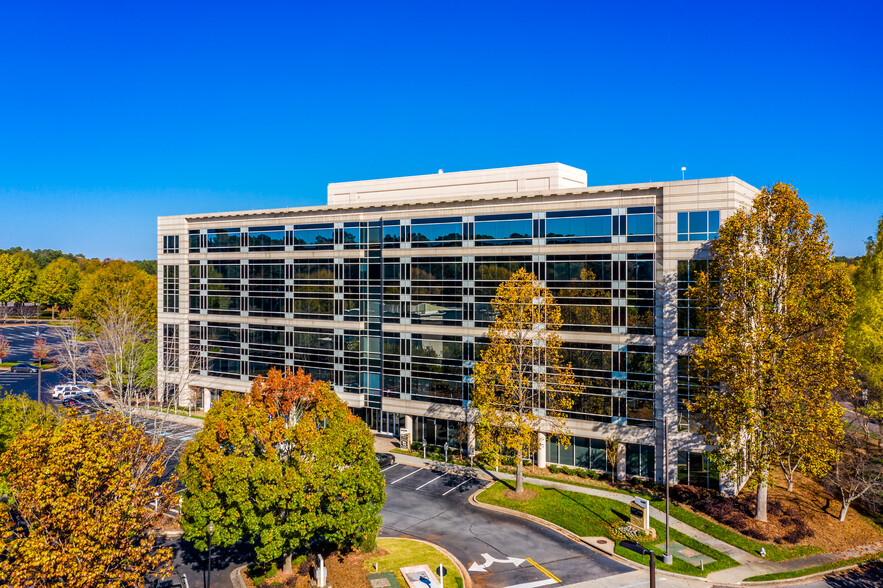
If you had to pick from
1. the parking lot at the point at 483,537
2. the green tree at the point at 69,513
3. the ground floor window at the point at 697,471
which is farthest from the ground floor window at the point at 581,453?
the green tree at the point at 69,513

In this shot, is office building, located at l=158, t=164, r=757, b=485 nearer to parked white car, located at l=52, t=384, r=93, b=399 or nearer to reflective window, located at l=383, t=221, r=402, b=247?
reflective window, located at l=383, t=221, r=402, b=247

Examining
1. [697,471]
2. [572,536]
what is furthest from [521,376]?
[697,471]

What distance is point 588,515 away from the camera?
3778 cm

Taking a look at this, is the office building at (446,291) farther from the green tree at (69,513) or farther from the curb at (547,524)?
the green tree at (69,513)

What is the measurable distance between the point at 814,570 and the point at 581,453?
17.9m

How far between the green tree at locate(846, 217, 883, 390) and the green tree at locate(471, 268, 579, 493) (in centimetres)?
2482

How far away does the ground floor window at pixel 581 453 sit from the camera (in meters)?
45.6

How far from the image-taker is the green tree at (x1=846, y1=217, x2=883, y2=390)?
1828 inches

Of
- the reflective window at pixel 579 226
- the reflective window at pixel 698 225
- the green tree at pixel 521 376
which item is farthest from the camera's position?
the reflective window at pixel 579 226

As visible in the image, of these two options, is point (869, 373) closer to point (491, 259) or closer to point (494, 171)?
point (491, 259)

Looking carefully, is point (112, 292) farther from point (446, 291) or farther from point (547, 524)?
point (547, 524)

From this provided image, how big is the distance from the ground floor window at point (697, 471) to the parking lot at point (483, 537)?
12.9 metres

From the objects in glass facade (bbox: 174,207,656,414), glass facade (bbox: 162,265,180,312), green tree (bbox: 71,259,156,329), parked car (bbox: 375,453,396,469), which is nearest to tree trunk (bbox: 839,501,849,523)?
glass facade (bbox: 174,207,656,414)

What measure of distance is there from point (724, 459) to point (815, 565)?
706 cm
